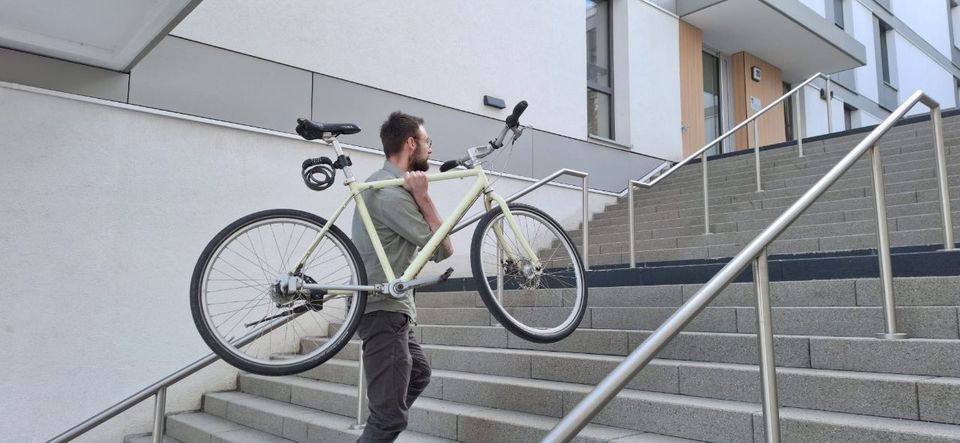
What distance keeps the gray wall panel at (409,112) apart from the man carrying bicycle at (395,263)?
3.17 m

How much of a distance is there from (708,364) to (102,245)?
14.3 ft

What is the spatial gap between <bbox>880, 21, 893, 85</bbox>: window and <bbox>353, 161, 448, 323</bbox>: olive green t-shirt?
1840 centimetres

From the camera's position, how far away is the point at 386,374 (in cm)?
267

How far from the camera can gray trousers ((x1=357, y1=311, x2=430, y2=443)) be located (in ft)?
8.74

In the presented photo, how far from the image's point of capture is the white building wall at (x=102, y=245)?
16.0 feet

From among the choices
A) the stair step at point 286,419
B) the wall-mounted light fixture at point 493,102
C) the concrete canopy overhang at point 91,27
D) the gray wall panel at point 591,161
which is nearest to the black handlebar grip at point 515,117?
the stair step at point 286,419

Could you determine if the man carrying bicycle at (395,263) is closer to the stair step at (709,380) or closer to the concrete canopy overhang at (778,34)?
the stair step at (709,380)

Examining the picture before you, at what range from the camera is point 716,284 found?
226cm

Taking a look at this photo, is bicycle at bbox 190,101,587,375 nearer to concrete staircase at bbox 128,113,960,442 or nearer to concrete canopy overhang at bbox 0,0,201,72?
concrete staircase at bbox 128,113,960,442

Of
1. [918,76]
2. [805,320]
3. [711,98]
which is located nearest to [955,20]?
[918,76]

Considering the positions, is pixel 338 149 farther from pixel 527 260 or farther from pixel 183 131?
pixel 183 131

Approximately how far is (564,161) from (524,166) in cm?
79

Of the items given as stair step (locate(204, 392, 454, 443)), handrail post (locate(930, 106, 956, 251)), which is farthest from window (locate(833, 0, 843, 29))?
stair step (locate(204, 392, 454, 443))

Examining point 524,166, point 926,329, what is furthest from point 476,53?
point 926,329
